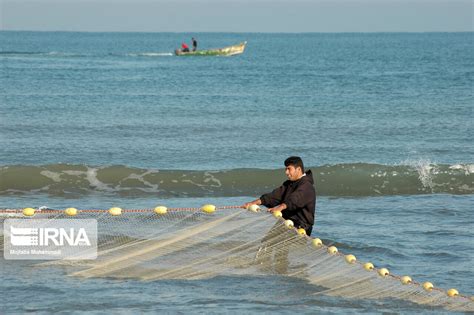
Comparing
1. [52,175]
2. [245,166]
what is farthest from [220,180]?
[52,175]

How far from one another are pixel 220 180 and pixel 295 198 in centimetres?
984

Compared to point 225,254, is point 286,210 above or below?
above

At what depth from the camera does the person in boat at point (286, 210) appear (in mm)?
9336

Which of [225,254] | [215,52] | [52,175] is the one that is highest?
[215,52]

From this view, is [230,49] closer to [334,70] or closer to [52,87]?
[334,70]

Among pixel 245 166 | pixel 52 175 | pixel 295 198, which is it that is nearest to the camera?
pixel 295 198

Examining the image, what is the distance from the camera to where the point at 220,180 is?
19.2 m

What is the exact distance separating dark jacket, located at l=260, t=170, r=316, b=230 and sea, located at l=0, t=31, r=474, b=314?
24.4 inches

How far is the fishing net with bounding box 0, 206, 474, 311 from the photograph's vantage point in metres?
9.11

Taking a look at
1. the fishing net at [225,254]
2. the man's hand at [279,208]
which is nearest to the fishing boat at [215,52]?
the fishing net at [225,254]

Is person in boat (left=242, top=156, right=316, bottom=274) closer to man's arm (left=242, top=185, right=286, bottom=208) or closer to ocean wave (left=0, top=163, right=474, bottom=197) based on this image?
man's arm (left=242, top=185, right=286, bottom=208)

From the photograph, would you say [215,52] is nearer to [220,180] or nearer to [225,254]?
[220,180]

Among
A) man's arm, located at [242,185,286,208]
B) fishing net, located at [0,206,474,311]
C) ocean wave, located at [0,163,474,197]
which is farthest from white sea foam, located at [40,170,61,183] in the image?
man's arm, located at [242,185,286,208]

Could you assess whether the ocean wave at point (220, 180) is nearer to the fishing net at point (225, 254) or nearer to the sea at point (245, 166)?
the sea at point (245, 166)
